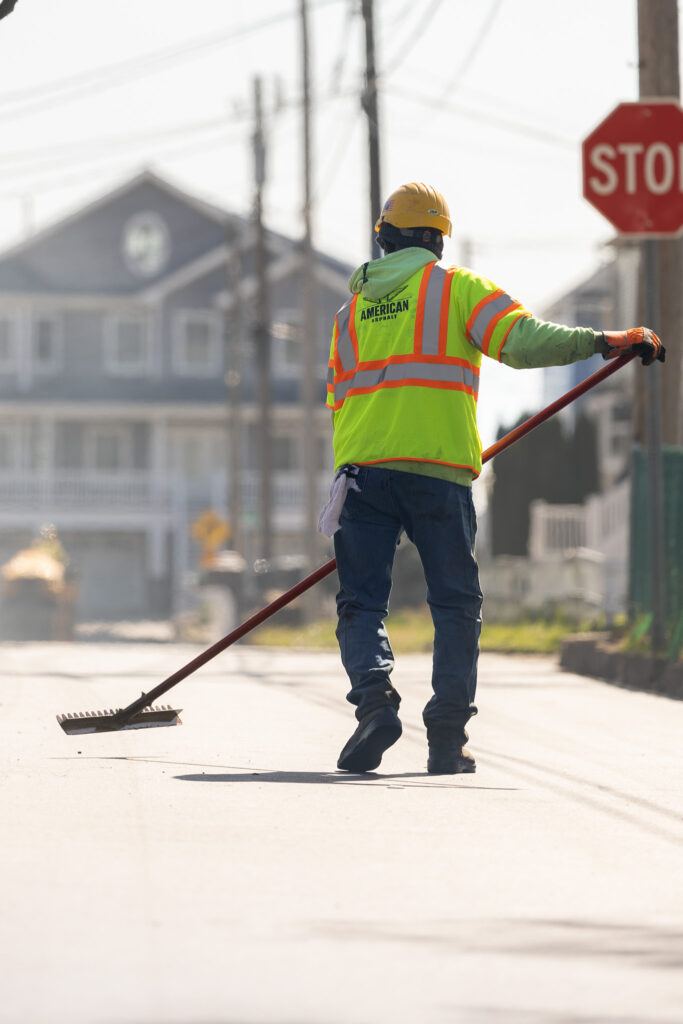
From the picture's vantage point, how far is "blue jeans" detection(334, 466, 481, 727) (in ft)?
21.3

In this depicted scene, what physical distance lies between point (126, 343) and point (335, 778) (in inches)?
1769

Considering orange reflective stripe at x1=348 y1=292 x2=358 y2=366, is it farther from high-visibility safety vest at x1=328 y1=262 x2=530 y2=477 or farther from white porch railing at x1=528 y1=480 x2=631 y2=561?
white porch railing at x1=528 y1=480 x2=631 y2=561

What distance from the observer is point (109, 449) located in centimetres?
5106

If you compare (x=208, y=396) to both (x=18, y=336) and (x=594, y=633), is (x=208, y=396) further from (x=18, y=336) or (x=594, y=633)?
(x=594, y=633)

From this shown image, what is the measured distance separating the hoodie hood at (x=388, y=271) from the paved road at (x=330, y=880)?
1681 millimetres

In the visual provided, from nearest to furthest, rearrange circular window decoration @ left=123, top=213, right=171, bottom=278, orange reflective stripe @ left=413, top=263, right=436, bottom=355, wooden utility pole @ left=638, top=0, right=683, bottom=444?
orange reflective stripe @ left=413, top=263, right=436, bottom=355, wooden utility pole @ left=638, top=0, right=683, bottom=444, circular window decoration @ left=123, top=213, right=171, bottom=278

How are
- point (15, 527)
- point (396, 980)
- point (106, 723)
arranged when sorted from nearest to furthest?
1. point (396, 980)
2. point (106, 723)
3. point (15, 527)

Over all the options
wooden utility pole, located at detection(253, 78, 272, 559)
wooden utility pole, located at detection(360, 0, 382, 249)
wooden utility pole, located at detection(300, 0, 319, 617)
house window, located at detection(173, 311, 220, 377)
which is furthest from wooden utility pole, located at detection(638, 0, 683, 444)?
house window, located at detection(173, 311, 220, 377)

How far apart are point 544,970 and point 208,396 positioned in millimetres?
46910

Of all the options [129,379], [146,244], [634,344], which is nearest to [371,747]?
[634,344]

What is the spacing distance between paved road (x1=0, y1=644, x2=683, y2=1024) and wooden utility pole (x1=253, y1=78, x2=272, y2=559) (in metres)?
27.0

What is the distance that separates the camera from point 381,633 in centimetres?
666

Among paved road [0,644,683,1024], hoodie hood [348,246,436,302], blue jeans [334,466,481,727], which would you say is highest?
hoodie hood [348,246,436,302]

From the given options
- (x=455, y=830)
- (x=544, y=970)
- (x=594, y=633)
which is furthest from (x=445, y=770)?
(x=594, y=633)
